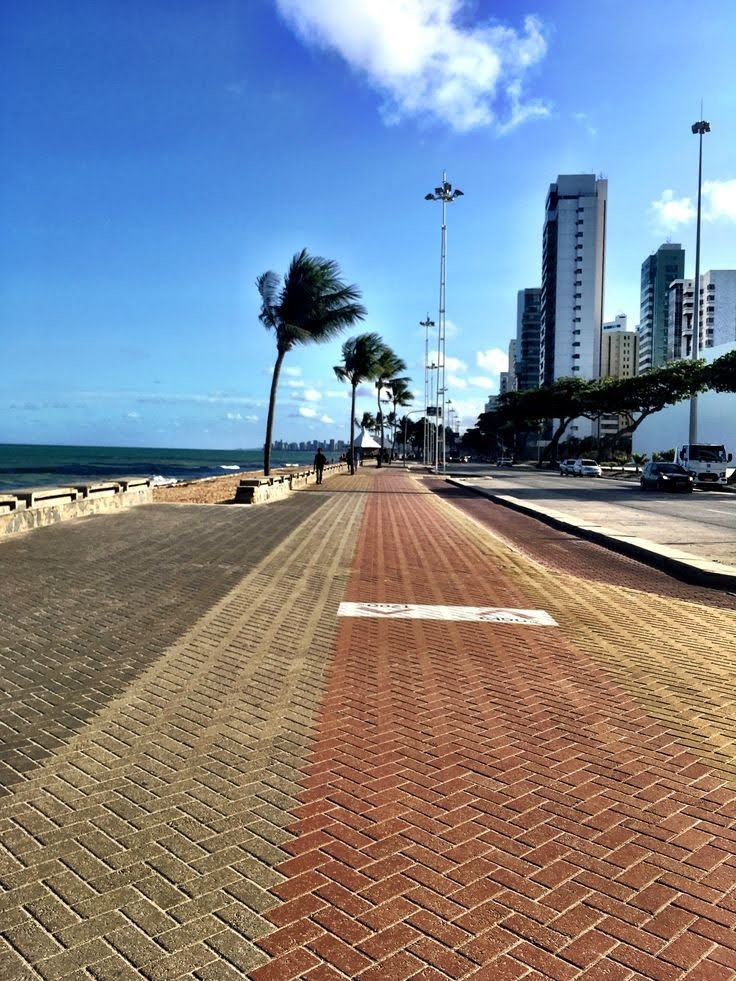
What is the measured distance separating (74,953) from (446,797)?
69.8 inches

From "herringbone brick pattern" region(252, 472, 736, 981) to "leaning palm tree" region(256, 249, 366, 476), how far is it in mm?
23268

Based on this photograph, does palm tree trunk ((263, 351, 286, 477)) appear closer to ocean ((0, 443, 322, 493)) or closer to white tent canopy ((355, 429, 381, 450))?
ocean ((0, 443, 322, 493))

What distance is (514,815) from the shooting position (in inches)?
140

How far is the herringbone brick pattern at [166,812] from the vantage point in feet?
8.66

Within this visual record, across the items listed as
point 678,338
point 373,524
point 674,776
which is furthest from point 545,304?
point 674,776

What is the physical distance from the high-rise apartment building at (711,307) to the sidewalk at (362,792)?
16465cm

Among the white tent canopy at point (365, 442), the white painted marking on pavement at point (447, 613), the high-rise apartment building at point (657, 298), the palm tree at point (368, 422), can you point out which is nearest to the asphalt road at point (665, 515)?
the white painted marking on pavement at point (447, 613)

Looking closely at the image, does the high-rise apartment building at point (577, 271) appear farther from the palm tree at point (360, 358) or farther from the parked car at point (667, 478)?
the parked car at point (667, 478)

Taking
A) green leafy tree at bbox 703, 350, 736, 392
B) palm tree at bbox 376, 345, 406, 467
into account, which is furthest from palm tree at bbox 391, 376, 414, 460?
green leafy tree at bbox 703, 350, 736, 392

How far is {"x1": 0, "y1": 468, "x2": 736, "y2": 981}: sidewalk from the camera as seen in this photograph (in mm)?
2672

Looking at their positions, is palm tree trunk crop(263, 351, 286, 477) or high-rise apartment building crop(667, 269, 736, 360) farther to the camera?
high-rise apartment building crop(667, 269, 736, 360)

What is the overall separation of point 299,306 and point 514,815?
27226 mm

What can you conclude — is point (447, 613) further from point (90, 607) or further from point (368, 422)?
point (368, 422)

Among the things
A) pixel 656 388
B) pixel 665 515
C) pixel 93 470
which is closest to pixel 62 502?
pixel 665 515
